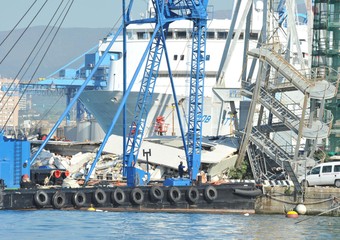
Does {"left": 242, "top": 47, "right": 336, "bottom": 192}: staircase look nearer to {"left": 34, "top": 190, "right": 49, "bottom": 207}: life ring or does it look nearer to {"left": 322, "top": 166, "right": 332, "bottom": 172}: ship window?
{"left": 322, "top": 166, "right": 332, "bottom": 172}: ship window

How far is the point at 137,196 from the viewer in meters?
44.3

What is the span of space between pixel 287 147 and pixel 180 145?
5416 mm

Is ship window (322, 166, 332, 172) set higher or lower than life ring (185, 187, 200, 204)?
higher

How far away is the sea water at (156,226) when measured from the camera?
3647 centimetres

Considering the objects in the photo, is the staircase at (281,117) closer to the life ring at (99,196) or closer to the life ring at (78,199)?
the life ring at (99,196)

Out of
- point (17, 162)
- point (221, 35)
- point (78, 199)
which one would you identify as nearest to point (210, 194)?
point (78, 199)

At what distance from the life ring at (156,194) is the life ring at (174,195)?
325 mm

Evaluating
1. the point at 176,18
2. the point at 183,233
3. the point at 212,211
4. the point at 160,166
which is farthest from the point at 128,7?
the point at 183,233

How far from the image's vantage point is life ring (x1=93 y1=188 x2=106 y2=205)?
44.2m

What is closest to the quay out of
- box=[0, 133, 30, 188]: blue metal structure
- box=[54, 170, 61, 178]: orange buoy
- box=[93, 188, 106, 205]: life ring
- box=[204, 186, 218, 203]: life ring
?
box=[204, 186, 218, 203]: life ring

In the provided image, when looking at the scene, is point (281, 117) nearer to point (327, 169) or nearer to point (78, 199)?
point (327, 169)

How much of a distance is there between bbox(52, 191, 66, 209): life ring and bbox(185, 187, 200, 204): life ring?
4616mm

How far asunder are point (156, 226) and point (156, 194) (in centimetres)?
536

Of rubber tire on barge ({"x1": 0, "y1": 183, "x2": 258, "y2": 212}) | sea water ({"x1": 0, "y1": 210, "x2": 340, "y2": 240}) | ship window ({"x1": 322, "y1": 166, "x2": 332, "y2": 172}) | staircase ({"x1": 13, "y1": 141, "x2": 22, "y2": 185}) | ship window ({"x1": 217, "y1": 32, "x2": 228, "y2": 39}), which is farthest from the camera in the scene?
ship window ({"x1": 217, "y1": 32, "x2": 228, "y2": 39})
